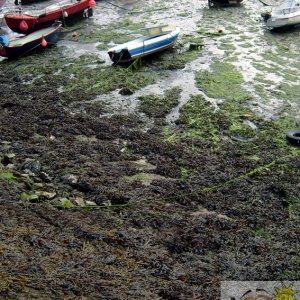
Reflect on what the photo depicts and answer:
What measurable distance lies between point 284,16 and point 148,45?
7192 millimetres

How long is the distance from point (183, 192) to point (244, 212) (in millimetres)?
1464

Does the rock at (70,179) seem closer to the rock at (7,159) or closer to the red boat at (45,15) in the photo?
the rock at (7,159)

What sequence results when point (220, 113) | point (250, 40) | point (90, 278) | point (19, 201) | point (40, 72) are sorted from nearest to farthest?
point (90, 278) → point (19, 201) → point (220, 113) → point (40, 72) → point (250, 40)

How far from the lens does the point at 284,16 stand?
21.7 metres

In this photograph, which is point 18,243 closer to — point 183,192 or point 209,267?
point 209,267

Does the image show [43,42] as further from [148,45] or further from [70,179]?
[70,179]

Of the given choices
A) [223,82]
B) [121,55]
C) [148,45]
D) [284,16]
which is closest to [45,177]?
[223,82]

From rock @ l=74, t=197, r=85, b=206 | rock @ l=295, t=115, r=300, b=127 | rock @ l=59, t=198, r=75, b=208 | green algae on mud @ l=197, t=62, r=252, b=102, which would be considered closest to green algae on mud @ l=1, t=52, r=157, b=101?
green algae on mud @ l=197, t=62, r=252, b=102

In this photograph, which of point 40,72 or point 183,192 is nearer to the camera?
point 183,192

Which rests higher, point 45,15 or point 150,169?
point 45,15

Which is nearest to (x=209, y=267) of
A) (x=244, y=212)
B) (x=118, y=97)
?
(x=244, y=212)

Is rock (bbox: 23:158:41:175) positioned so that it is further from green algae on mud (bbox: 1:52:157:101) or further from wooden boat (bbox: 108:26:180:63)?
wooden boat (bbox: 108:26:180:63)

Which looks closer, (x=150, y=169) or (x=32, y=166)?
(x=32, y=166)

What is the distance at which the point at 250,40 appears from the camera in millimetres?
21125
